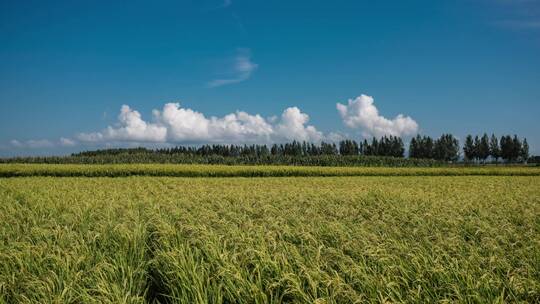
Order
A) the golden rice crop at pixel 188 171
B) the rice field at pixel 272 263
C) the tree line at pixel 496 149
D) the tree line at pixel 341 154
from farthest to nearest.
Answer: the tree line at pixel 496 149 → the tree line at pixel 341 154 → the golden rice crop at pixel 188 171 → the rice field at pixel 272 263

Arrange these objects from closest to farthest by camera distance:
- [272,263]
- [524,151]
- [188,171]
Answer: [272,263], [188,171], [524,151]

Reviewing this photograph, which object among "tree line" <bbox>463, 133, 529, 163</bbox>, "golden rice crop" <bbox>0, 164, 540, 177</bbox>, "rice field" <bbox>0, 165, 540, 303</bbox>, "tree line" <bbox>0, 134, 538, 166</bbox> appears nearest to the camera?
"rice field" <bbox>0, 165, 540, 303</bbox>

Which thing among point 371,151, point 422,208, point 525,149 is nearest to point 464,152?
point 525,149

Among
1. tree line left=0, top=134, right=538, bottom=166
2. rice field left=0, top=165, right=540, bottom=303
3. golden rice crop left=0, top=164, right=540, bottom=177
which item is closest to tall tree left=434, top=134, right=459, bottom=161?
tree line left=0, top=134, right=538, bottom=166

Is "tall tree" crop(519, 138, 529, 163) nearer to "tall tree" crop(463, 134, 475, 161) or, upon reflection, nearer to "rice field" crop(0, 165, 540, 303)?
"tall tree" crop(463, 134, 475, 161)

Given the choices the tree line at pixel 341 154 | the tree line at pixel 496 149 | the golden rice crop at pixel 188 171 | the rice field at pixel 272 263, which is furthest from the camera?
the tree line at pixel 496 149

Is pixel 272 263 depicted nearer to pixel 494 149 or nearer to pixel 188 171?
pixel 188 171

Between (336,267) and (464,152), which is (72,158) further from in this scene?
(464,152)

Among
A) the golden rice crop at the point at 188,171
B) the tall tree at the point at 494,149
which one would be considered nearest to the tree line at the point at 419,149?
the tall tree at the point at 494,149

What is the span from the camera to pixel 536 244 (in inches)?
211

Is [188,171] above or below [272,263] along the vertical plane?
below

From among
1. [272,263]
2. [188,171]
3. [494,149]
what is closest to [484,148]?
[494,149]

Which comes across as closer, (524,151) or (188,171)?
(188,171)

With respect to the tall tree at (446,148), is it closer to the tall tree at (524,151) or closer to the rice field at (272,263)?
the tall tree at (524,151)
